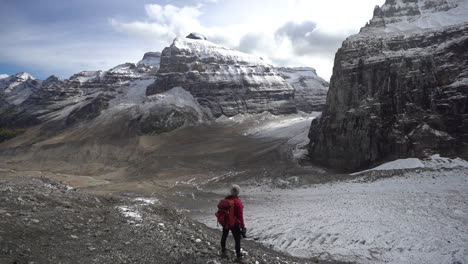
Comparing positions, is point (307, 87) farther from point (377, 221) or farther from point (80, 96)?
point (377, 221)

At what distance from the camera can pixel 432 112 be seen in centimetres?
3916

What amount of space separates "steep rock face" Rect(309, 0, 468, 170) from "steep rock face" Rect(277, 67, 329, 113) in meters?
97.9

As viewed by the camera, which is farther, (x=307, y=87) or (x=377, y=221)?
(x=307, y=87)

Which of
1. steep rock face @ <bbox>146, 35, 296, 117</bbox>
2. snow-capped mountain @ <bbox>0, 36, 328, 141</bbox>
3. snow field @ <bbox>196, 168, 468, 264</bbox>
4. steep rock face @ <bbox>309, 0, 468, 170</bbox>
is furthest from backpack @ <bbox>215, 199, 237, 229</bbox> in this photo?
steep rock face @ <bbox>146, 35, 296, 117</bbox>

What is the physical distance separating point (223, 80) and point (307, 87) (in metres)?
50.3

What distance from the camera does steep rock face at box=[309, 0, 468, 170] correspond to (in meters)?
38.0

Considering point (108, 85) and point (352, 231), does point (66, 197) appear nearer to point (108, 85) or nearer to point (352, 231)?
point (352, 231)

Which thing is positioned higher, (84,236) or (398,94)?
(398,94)

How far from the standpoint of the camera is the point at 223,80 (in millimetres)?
138125

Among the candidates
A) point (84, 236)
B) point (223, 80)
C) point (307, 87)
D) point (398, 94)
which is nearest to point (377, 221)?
point (84, 236)

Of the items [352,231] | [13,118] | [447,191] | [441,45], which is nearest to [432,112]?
[441,45]

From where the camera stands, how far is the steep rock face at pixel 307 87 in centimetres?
15362

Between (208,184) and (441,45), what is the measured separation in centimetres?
3396

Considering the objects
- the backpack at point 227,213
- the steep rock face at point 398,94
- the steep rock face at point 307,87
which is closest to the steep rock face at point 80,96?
the steep rock face at point 307,87
